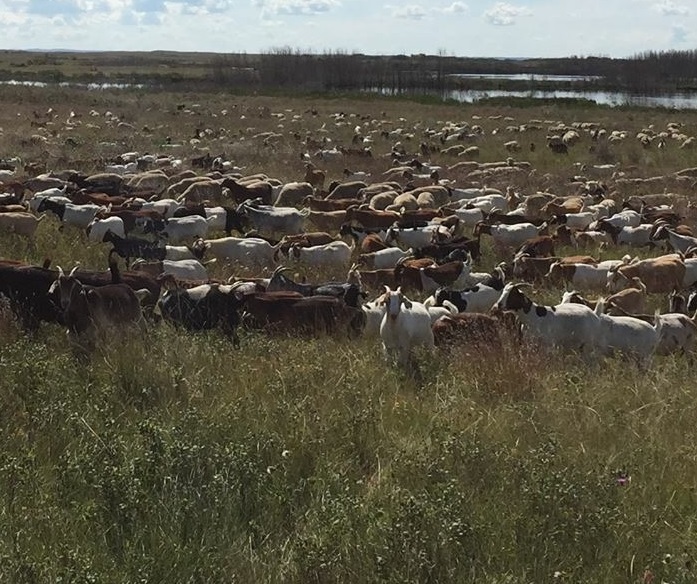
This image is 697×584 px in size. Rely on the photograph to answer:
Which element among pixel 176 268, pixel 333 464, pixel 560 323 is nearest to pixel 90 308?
pixel 176 268

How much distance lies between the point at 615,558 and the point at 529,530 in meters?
0.49

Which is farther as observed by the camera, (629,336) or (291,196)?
(291,196)

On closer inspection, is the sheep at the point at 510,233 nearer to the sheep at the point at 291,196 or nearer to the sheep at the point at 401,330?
the sheep at the point at 291,196

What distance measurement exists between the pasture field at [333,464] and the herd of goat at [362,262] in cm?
50

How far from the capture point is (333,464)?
5316mm

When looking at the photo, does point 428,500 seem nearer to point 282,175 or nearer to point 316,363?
point 316,363

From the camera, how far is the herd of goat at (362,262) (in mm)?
8711

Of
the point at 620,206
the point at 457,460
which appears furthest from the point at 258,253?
the point at 620,206

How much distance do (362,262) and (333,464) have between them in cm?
898

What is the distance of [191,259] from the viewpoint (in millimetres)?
12617

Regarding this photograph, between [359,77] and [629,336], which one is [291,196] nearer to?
[629,336]

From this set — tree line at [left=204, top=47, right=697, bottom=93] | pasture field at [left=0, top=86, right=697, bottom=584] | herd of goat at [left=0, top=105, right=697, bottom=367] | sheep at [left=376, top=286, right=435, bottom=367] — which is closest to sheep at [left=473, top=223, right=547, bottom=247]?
herd of goat at [left=0, top=105, right=697, bottom=367]

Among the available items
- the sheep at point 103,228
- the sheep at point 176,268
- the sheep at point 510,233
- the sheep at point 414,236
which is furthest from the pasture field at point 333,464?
the sheep at point 510,233

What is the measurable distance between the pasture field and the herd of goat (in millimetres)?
502
